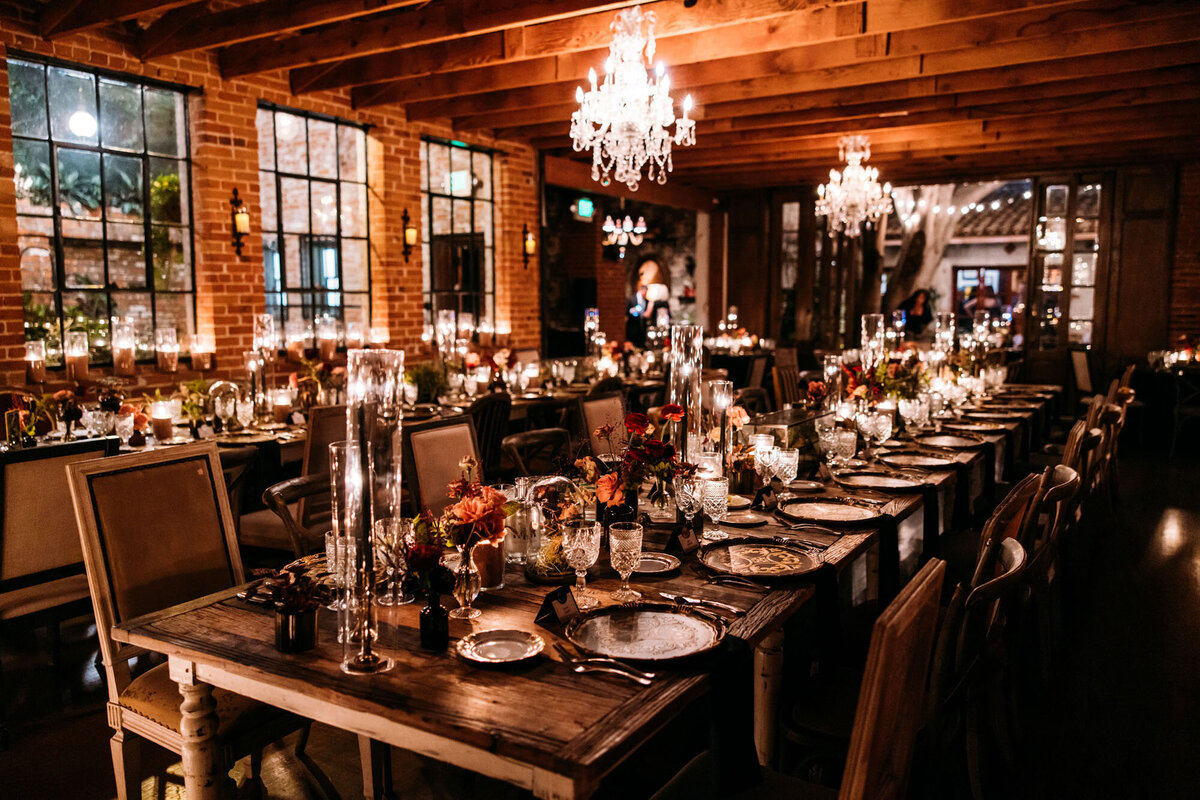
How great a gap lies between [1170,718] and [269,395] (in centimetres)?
433

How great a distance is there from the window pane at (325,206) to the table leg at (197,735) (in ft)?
19.6

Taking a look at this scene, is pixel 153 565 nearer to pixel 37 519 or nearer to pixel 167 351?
pixel 37 519

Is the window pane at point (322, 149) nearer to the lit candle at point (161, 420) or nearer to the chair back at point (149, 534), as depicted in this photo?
the lit candle at point (161, 420)

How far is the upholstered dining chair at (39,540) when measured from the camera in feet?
8.71

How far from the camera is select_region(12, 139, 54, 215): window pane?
5270 mm

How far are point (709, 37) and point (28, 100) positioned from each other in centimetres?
424

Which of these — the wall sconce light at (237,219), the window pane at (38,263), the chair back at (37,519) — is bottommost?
the chair back at (37,519)

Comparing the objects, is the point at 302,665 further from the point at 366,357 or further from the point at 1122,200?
the point at 1122,200

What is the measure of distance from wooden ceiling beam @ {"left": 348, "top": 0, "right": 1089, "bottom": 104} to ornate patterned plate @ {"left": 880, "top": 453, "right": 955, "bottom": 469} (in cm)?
223

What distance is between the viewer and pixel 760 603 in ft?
6.23

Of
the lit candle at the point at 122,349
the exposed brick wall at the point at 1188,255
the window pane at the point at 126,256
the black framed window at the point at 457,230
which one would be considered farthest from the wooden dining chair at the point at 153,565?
the exposed brick wall at the point at 1188,255

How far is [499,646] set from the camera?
1.65 m

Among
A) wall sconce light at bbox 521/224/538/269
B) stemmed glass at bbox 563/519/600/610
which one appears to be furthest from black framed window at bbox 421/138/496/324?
stemmed glass at bbox 563/519/600/610

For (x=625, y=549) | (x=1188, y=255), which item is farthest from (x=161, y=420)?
(x=1188, y=255)
